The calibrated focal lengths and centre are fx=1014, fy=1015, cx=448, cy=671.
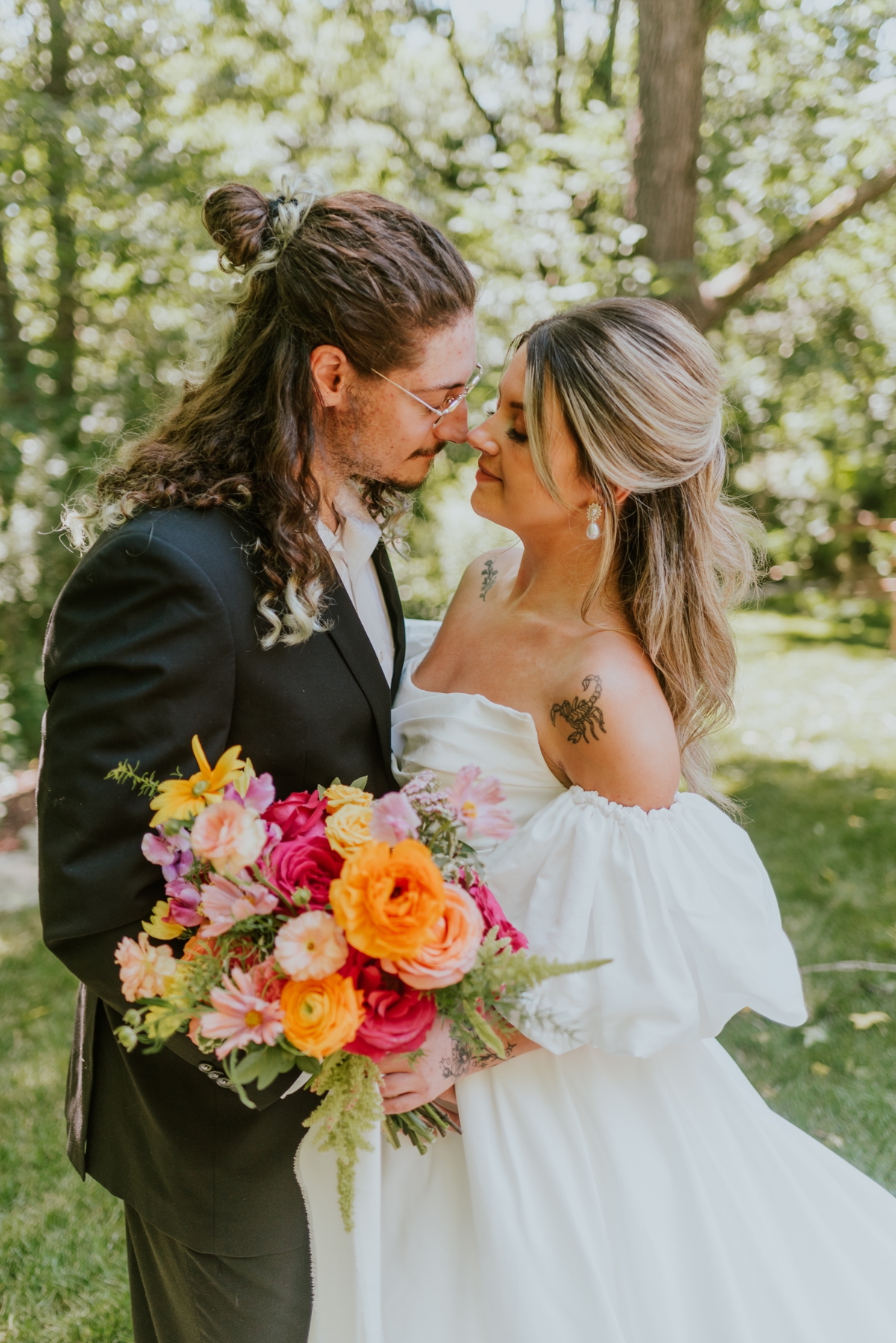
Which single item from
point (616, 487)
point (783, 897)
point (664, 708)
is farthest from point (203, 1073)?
point (783, 897)

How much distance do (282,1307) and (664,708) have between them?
148 cm

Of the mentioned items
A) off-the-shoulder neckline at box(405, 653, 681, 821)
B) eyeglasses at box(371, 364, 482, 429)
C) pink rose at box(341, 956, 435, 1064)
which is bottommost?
pink rose at box(341, 956, 435, 1064)

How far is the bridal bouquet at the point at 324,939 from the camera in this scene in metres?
1.44

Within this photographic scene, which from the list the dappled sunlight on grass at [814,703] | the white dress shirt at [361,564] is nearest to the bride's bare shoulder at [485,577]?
the white dress shirt at [361,564]

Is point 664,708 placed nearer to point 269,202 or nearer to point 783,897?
point 269,202

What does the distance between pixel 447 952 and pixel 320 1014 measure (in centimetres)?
20

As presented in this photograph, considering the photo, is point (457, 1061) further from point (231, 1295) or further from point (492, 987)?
point (231, 1295)

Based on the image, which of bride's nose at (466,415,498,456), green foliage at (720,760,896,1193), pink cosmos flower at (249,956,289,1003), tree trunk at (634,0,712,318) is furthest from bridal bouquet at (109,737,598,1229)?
tree trunk at (634,0,712,318)

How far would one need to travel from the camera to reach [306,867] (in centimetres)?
159

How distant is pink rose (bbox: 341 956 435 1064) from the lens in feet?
5.01

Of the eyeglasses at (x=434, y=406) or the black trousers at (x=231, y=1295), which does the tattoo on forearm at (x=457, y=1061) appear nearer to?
the black trousers at (x=231, y=1295)

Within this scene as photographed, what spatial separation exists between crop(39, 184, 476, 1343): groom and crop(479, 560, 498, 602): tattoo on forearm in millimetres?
467

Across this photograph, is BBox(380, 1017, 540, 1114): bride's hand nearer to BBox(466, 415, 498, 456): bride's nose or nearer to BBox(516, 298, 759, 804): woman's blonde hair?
BBox(516, 298, 759, 804): woman's blonde hair

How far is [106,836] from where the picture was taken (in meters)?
1.79
